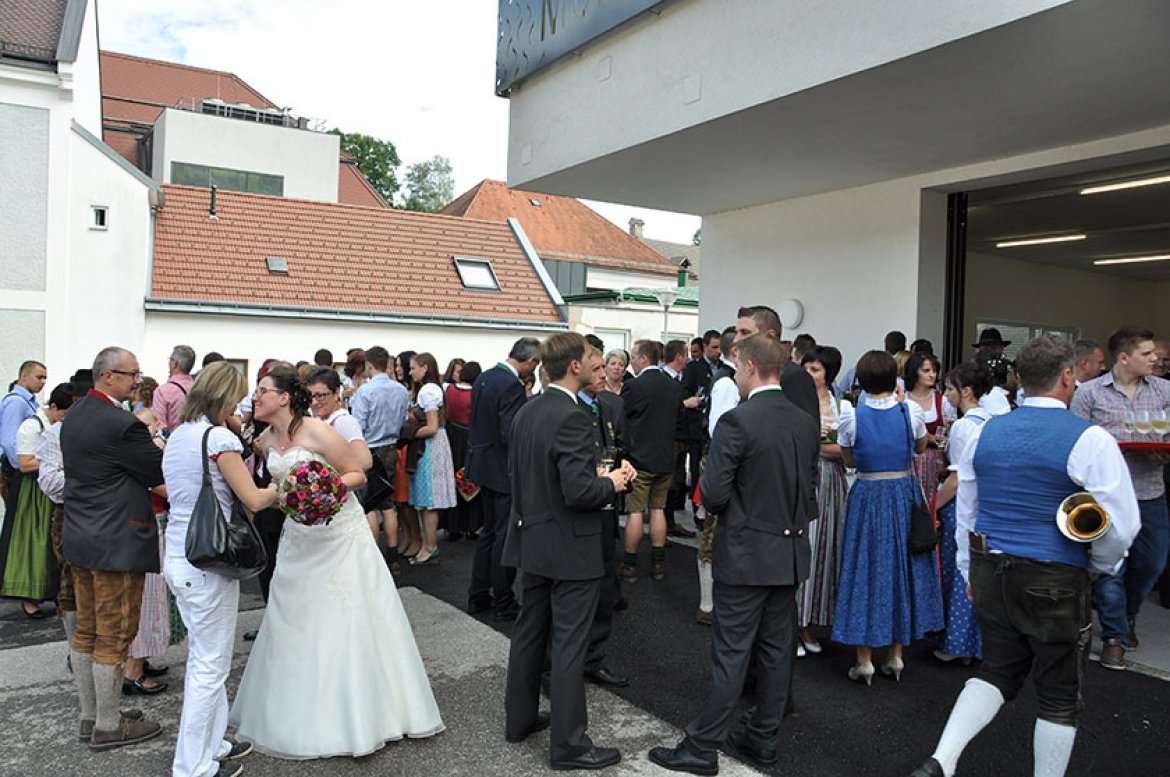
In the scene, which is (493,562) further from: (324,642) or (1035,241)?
(1035,241)

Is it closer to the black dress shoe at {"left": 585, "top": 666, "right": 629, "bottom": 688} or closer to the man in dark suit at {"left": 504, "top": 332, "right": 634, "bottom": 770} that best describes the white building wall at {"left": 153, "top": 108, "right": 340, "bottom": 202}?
the black dress shoe at {"left": 585, "top": 666, "right": 629, "bottom": 688}

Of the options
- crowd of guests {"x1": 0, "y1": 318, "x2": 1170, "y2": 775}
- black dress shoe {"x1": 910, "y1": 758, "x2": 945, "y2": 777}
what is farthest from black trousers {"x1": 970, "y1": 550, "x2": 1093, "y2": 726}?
black dress shoe {"x1": 910, "y1": 758, "x2": 945, "y2": 777}

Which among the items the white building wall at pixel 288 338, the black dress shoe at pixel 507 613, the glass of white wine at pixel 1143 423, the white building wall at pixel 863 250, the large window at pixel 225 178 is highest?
the large window at pixel 225 178

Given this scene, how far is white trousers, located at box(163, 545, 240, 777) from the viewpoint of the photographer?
11.8ft

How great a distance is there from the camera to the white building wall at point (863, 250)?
28.6 feet

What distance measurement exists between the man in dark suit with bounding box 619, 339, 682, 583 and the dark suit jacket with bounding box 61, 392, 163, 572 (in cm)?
391

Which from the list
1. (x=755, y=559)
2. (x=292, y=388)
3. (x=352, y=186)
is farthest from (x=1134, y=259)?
(x=352, y=186)

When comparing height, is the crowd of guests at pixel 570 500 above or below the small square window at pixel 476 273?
below

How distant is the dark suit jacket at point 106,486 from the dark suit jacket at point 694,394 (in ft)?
19.2

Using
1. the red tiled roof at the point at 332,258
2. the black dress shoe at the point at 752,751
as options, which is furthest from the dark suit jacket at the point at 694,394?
the red tiled roof at the point at 332,258

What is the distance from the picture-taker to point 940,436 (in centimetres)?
569

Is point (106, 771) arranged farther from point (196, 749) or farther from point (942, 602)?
point (942, 602)

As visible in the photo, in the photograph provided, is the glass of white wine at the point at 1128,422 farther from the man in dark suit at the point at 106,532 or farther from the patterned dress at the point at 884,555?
the man in dark suit at the point at 106,532

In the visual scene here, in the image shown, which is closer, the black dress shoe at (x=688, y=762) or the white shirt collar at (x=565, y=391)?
the black dress shoe at (x=688, y=762)
